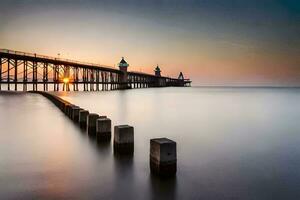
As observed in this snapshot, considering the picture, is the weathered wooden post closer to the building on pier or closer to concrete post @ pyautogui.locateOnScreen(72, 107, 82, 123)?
concrete post @ pyautogui.locateOnScreen(72, 107, 82, 123)

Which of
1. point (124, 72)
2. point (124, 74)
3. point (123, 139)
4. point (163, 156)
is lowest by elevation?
point (163, 156)

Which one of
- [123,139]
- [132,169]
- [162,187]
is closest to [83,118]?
[123,139]

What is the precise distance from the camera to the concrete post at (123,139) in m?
11.3

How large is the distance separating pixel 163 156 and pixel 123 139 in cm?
325

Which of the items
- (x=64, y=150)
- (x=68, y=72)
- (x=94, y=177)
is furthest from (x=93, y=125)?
(x=68, y=72)

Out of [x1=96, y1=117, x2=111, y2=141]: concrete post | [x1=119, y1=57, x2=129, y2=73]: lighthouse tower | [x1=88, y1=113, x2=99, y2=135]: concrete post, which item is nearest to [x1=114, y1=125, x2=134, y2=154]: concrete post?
[x1=96, y1=117, x2=111, y2=141]: concrete post

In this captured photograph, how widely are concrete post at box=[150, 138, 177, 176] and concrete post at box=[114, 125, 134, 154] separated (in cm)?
241

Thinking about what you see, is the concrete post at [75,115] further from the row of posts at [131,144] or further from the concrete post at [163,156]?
the concrete post at [163,156]

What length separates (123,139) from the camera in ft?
37.8

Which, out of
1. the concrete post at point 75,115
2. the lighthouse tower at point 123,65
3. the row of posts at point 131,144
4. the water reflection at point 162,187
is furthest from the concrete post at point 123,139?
the lighthouse tower at point 123,65

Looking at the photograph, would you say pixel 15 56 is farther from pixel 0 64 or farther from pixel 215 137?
pixel 215 137

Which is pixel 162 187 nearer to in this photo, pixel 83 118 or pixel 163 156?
pixel 163 156

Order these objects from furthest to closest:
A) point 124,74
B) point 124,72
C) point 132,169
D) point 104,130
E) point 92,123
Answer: point 124,74
point 124,72
point 92,123
point 104,130
point 132,169

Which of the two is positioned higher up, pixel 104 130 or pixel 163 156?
pixel 104 130
